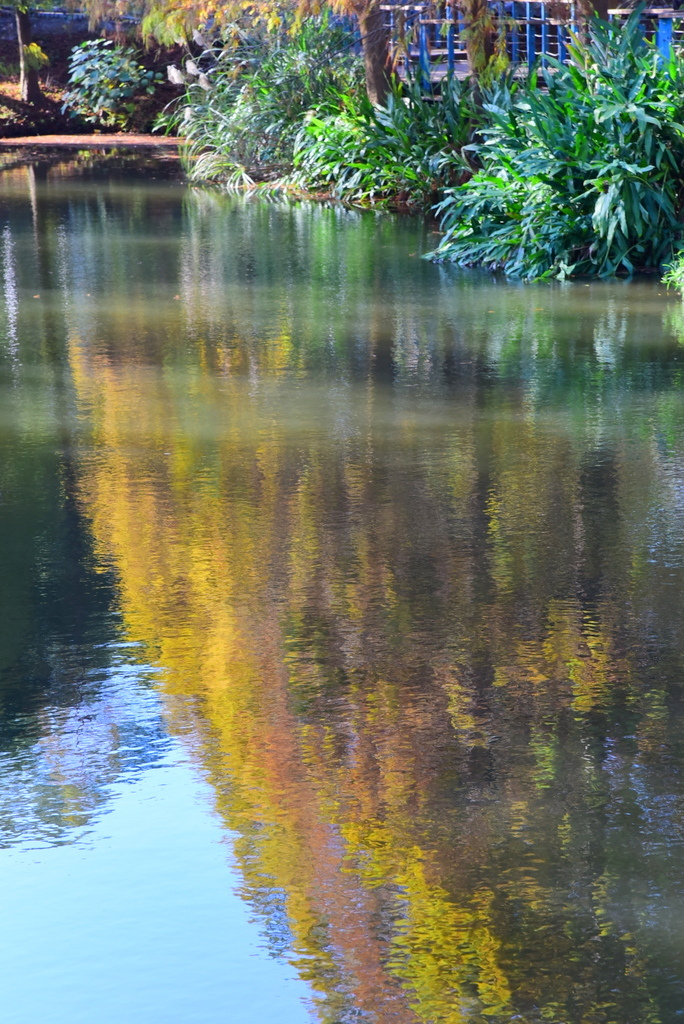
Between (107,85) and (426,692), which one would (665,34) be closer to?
(426,692)

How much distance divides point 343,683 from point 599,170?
27.2 feet

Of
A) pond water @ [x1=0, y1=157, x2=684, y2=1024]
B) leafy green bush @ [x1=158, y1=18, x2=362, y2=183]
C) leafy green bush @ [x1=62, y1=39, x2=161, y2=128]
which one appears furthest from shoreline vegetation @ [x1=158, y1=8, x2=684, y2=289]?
leafy green bush @ [x1=62, y1=39, x2=161, y2=128]

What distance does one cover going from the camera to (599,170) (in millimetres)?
11773

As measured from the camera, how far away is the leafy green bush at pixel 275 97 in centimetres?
1922

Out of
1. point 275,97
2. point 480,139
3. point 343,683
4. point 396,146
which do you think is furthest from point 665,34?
point 343,683

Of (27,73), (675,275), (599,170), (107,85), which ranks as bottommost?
(675,275)

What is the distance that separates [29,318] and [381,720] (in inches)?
285

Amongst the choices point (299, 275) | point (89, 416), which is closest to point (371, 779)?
point (89, 416)

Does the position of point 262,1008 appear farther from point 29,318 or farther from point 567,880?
point 29,318

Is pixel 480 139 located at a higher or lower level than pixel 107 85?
lower

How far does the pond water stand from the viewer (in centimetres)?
332

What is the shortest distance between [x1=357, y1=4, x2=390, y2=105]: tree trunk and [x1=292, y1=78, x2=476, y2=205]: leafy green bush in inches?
12.5

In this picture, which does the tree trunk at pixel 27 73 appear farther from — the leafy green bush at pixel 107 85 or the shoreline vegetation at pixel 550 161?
the shoreline vegetation at pixel 550 161

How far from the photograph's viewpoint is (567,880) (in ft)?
11.8
